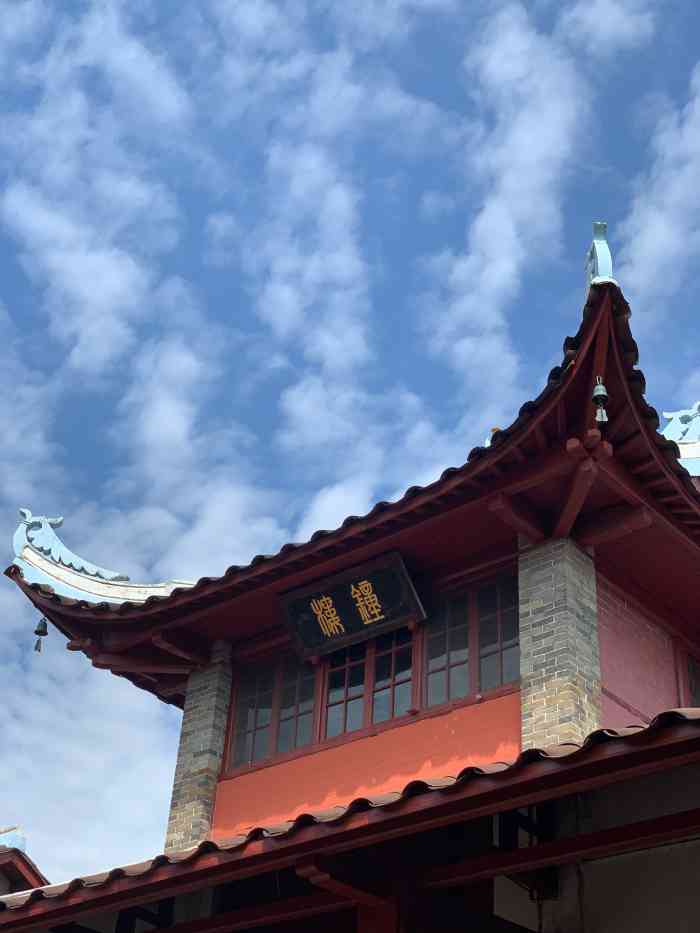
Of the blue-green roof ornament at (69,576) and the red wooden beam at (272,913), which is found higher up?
the blue-green roof ornament at (69,576)

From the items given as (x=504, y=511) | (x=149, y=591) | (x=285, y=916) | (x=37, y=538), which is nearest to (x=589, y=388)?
(x=504, y=511)

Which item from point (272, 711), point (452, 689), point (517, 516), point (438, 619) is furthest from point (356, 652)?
point (517, 516)

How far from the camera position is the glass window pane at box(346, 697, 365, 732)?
11055mm

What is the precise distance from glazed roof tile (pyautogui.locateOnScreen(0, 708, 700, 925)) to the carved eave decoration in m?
2.91

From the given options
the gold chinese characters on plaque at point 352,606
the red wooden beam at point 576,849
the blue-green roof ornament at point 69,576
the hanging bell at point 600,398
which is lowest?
the red wooden beam at point 576,849

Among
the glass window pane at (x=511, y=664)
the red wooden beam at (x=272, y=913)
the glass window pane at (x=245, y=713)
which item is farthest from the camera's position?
the glass window pane at (x=245, y=713)

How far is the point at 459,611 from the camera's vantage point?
36.1ft

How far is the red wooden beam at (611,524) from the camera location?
10.0 metres

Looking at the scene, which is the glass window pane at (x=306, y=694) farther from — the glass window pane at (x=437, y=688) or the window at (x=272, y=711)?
the glass window pane at (x=437, y=688)

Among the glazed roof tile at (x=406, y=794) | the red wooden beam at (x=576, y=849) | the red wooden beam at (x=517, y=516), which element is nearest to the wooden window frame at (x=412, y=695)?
the red wooden beam at (x=517, y=516)

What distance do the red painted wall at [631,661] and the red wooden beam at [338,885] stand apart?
3306mm

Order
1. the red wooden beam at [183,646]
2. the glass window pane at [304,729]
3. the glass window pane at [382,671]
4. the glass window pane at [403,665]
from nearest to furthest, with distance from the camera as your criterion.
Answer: the glass window pane at [403,665] → the glass window pane at [382,671] → the glass window pane at [304,729] → the red wooden beam at [183,646]

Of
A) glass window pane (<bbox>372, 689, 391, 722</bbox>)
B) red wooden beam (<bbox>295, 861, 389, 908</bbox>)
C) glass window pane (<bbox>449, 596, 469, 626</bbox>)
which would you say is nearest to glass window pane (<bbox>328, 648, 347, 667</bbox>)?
glass window pane (<bbox>372, 689, 391, 722</bbox>)

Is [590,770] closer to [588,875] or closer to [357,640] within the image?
[588,875]
